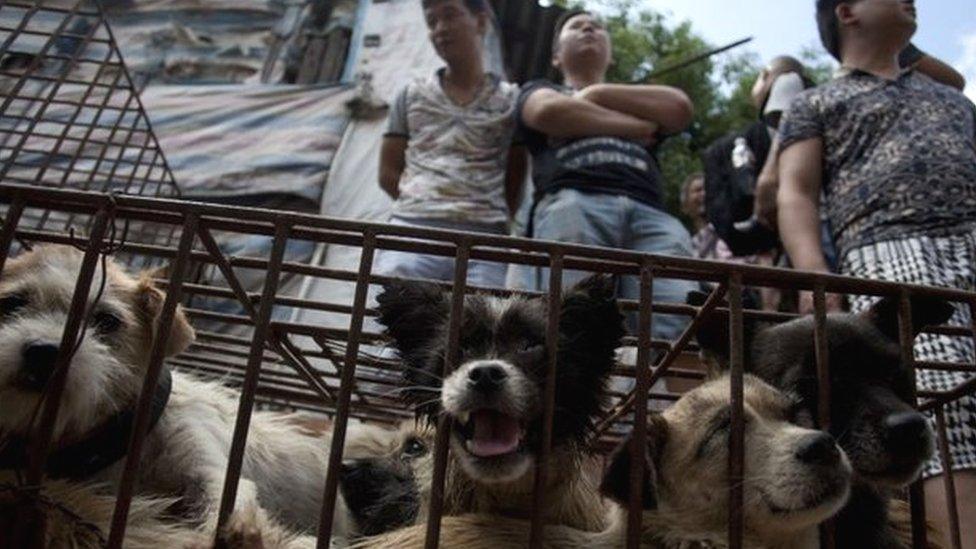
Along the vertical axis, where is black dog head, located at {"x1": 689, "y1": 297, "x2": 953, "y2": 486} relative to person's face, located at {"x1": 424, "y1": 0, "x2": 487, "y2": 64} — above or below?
below

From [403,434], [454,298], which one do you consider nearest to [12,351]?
[454,298]

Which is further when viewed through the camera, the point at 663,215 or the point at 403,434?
the point at 663,215

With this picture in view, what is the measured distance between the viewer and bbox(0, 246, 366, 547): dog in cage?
199cm

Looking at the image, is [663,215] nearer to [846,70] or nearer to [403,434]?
[846,70]

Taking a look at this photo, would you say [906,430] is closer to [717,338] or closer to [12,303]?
[717,338]

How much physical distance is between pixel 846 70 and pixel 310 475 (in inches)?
108

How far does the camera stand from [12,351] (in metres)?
1.96

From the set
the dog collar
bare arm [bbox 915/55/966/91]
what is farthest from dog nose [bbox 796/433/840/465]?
bare arm [bbox 915/55/966/91]

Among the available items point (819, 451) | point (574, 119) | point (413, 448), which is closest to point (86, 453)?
point (413, 448)

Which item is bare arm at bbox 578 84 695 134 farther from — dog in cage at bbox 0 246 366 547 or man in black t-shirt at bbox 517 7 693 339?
dog in cage at bbox 0 246 366 547

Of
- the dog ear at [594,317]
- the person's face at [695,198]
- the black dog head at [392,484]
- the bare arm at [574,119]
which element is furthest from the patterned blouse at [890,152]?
the person's face at [695,198]

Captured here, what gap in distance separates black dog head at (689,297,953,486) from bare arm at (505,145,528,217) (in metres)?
2.01

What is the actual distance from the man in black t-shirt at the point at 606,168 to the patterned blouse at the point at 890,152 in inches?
27.4

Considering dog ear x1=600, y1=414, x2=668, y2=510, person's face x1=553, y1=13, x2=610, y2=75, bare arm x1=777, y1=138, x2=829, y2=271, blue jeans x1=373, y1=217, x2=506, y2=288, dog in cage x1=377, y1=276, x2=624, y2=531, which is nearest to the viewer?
dog ear x1=600, y1=414, x2=668, y2=510
